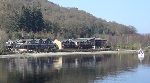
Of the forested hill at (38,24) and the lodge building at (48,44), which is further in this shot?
the forested hill at (38,24)

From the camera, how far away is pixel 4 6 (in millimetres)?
83438

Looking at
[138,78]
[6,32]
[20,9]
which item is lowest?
[138,78]

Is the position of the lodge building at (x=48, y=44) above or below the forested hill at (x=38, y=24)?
below

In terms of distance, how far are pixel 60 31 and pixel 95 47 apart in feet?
40.4

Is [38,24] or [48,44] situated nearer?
[48,44]

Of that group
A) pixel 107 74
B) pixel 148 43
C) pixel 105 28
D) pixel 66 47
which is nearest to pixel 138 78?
pixel 107 74

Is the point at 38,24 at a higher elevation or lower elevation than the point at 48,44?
higher

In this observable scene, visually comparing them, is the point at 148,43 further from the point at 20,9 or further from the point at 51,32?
the point at 20,9

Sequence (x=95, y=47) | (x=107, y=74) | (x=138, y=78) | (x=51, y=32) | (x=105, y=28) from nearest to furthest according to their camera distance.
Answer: (x=138, y=78), (x=107, y=74), (x=95, y=47), (x=51, y=32), (x=105, y=28)

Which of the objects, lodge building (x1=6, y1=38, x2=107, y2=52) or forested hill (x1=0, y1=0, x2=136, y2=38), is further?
forested hill (x1=0, y1=0, x2=136, y2=38)

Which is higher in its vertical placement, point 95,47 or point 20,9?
point 20,9

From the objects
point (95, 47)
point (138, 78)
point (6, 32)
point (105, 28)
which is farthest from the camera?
point (105, 28)

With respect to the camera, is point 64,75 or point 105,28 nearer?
point 64,75

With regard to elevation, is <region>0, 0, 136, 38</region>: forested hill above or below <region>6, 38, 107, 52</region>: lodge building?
above
